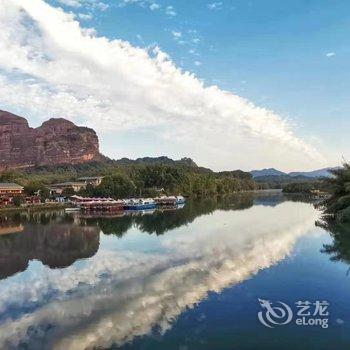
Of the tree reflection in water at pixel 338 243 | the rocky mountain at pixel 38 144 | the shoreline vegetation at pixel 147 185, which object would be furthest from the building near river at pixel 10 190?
the rocky mountain at pixel 38 144

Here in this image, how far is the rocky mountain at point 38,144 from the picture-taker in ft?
520

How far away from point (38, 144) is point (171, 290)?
154 metres

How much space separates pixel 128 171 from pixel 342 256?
3629 inches

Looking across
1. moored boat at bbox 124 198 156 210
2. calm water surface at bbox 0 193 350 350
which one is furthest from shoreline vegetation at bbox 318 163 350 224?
moored boat at bbox 124 198 156 210

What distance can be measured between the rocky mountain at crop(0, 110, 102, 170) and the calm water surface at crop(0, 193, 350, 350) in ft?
438

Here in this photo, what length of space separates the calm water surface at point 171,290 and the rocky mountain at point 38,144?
133 m

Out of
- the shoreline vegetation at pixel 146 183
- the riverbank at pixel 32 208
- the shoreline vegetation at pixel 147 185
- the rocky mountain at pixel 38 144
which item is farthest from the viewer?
the rocky mountain at pixel 38 144

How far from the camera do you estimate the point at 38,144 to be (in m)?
162

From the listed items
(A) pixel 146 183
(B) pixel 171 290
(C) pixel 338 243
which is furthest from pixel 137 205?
(B) pixel 171 290

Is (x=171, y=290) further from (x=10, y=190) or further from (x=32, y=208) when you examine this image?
(x=10, y=190)

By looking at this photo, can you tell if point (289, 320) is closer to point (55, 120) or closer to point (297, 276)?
point (297, 276)

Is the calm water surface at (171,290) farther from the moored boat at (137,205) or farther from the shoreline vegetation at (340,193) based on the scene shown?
the moored boat at (137,205)

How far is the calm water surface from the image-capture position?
1131 centimetres

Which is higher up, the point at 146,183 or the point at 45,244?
the point at 146,183
